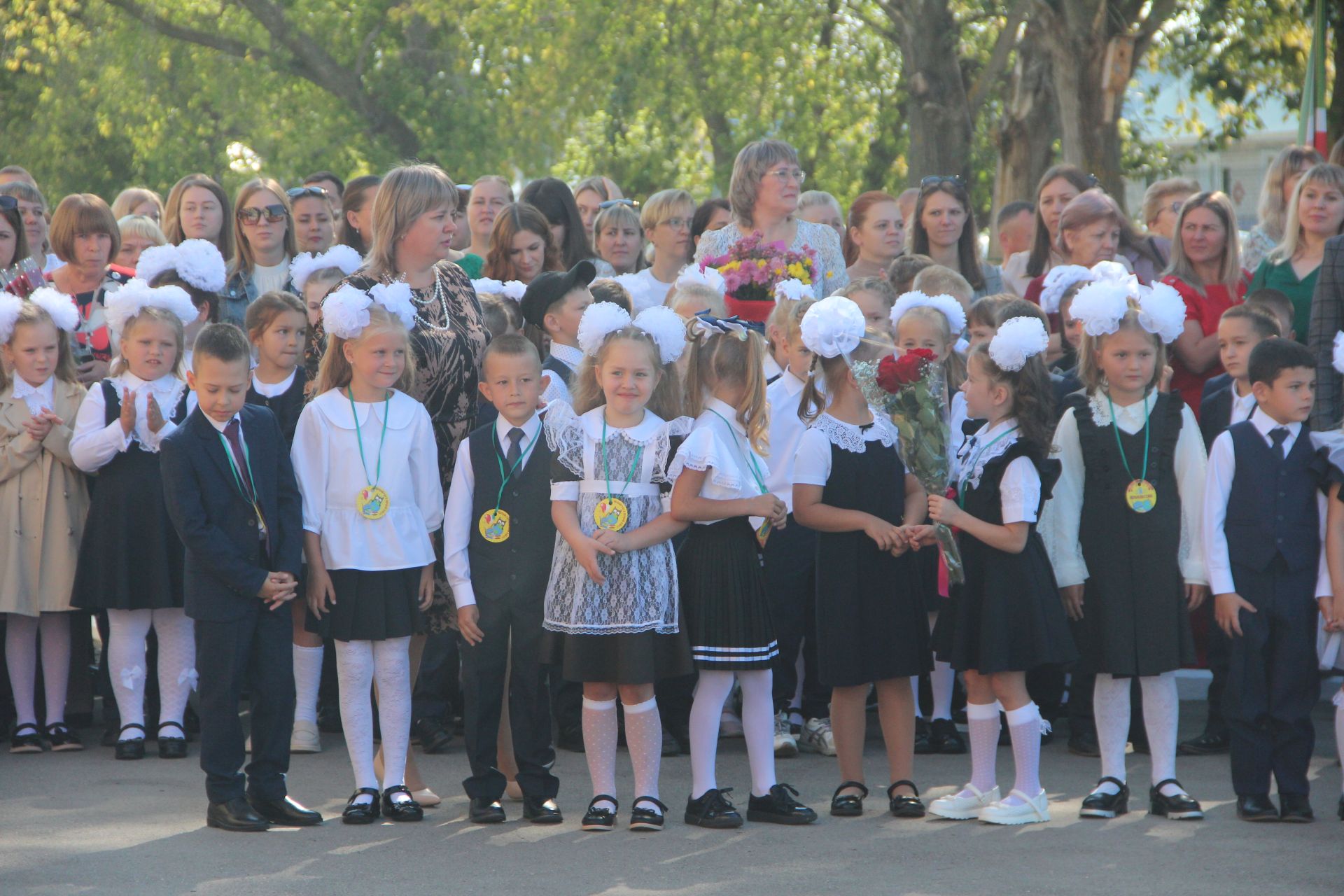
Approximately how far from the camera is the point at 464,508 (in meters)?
5.76

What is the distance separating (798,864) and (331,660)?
306 cm

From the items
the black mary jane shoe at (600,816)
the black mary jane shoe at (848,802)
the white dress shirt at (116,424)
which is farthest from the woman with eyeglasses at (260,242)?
the black mary jane shoe at (848,802)

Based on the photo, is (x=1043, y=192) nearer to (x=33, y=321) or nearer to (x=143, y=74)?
(x=33, y=321)

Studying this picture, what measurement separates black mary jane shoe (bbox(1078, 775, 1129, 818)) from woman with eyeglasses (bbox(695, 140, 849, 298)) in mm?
2886

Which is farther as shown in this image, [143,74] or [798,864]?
[143,74]

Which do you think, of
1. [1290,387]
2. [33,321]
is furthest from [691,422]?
[33,321]

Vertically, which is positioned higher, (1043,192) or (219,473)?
(1043,192)

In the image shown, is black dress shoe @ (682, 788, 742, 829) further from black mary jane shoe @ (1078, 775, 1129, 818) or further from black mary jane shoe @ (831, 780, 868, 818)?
black mary jane shoe @ (1078, 775, 1129, 818)

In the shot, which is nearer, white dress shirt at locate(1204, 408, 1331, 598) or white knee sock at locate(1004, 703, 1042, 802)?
white knee sock at locate(1004, 703, 1042, 802)

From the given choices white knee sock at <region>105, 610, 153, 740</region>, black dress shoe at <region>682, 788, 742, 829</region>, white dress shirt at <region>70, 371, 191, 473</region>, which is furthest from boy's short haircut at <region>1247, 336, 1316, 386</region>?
white knee sock at <region>105, 610, 153, 740</region>

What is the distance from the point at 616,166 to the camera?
2842 cm

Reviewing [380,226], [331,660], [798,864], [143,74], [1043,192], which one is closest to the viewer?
[798,864]

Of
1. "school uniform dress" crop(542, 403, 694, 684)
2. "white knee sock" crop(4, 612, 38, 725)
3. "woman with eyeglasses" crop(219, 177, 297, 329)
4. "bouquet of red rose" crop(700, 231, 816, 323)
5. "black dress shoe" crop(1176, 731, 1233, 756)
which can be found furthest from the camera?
"woman with eyeglasses" crop(219, 177, 297, 329)

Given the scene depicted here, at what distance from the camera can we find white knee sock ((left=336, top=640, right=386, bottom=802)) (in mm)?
5734
